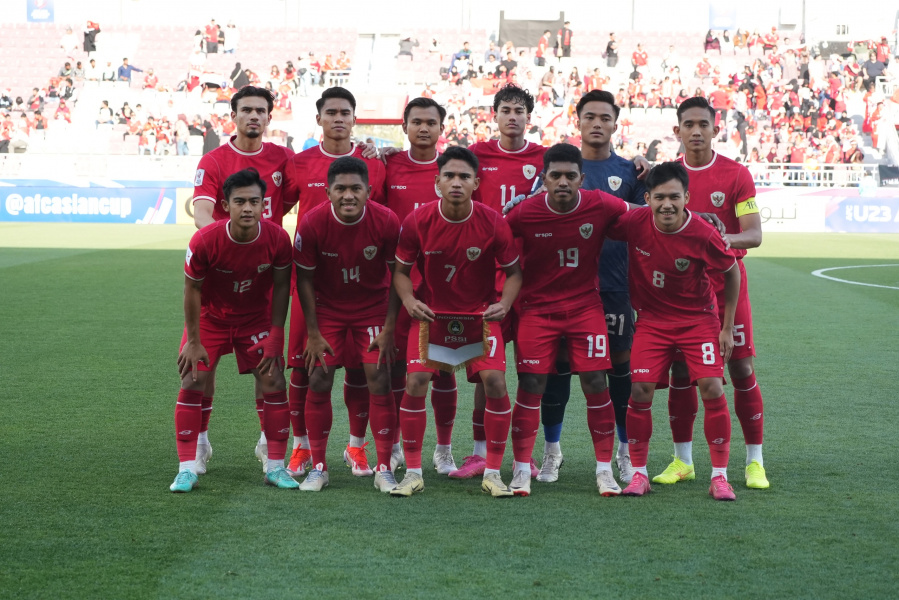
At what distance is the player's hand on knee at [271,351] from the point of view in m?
4.98

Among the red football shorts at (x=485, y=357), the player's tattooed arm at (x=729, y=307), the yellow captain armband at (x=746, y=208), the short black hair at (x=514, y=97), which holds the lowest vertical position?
the red football shorts at (x=485, y=357)

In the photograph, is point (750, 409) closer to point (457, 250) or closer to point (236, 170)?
point (457, 250)

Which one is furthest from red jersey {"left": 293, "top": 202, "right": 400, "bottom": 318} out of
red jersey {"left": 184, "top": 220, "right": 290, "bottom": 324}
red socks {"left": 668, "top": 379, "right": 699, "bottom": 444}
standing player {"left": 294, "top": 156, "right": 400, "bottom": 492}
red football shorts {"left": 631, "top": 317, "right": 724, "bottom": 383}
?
red socks {"left": 668, "top": 379, "right": 699, "bottom": 444}

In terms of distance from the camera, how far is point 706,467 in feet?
17.6

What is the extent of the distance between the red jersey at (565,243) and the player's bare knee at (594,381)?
33cm

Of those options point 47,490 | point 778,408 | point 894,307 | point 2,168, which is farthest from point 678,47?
point 47,490

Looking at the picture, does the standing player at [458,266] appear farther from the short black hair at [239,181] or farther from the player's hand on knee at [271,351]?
the short black hair at [239,181]

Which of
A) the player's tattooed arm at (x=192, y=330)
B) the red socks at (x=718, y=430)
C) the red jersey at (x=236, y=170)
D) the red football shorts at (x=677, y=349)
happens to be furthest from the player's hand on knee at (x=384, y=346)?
the red socks at (x=718, y=430)

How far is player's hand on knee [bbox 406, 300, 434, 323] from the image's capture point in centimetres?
474

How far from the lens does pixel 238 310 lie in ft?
16.8

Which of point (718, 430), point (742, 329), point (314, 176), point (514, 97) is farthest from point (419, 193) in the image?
point (718, 430)

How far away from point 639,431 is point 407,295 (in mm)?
1300

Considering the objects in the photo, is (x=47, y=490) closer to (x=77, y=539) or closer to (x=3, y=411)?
(x=77, y=539)

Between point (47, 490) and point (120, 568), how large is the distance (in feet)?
3.96
